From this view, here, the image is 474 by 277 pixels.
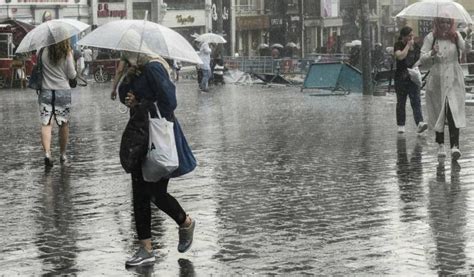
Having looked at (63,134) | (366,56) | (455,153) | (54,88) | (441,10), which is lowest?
(455,153)

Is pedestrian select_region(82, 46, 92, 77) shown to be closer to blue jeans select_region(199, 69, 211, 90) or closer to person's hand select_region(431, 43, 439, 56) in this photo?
blue jeans select_region(199, 69, 211, 90)

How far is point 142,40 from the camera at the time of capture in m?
8.29

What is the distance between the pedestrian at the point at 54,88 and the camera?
46.0 feet

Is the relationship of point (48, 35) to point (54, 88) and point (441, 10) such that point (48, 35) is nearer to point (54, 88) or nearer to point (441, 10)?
point (54, 88)

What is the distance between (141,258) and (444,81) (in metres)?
6.54

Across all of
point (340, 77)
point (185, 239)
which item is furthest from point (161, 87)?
point (340, 77)

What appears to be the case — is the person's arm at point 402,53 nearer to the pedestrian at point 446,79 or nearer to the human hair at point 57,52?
the pedestrian at point 446,79

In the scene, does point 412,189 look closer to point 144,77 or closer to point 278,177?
point 278,177

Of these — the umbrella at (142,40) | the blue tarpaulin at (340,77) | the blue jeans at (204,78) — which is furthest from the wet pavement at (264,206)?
the blue jeans at (204,78)

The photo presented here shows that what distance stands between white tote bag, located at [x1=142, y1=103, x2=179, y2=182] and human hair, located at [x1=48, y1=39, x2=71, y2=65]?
6182mm

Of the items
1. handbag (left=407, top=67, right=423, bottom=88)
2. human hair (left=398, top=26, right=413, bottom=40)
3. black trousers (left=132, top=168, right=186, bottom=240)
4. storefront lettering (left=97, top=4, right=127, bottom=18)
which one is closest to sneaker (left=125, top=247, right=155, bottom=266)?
black trousers (left=132, top=168, right=186, bottom=240)

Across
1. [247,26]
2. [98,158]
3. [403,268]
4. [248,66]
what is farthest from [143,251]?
[247,26]

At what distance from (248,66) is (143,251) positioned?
40.8 metres

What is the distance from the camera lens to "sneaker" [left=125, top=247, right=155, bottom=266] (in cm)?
791
